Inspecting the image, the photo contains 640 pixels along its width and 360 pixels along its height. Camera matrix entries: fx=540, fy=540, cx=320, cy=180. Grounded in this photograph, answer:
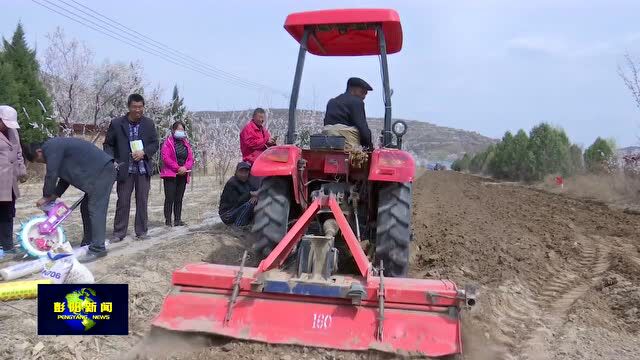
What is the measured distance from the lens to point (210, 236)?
243 inches

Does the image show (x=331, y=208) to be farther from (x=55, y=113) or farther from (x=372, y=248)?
(x=55, y=113)

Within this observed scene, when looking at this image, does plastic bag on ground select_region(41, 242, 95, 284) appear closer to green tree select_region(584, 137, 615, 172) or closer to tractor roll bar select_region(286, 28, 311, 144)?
tractor roll bar select_region(286, 28, 311, 144)

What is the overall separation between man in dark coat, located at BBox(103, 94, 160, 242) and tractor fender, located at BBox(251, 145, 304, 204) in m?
2.30

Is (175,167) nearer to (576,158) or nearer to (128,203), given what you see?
(128,203)

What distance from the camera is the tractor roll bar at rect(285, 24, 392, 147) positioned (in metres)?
4.80

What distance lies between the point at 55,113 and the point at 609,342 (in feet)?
57.8

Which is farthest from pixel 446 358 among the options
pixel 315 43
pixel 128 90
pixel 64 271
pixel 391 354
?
pixel 128 90

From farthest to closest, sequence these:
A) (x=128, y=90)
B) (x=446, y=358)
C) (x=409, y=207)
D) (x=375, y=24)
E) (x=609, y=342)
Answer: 1. (x=128, y=90)
2. (x=375, y=24)
3. (x=409, y=207)
4. (x=609, y=342)
5. (x=446, y=358)

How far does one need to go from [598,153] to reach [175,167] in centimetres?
2173

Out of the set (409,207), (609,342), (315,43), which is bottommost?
(609,342)

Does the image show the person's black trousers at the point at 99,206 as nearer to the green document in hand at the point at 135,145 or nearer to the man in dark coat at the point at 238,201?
the green document in hand at the point at 135,145

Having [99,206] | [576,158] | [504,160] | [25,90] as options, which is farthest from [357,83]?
[504,160]

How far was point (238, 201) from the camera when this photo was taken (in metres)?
6.89

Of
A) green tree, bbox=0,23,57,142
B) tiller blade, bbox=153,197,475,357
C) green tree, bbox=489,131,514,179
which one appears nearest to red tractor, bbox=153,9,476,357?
tiller blade, bbox=153,197,475,357
